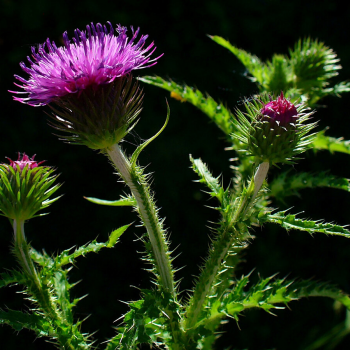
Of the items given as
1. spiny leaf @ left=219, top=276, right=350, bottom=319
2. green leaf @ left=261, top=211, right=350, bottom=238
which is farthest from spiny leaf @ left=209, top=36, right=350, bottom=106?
spiny leaf @ left=219, top=276, right=350, bottom=319

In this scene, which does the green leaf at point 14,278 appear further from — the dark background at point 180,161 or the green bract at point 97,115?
A: the dark background at point 180,161

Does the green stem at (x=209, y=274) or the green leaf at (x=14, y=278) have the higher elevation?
the green leaf at (x=14, y=278)

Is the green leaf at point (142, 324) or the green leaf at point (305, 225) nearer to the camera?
the green leaf at point (142, 324)

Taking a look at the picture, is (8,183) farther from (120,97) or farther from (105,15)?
(105,15)

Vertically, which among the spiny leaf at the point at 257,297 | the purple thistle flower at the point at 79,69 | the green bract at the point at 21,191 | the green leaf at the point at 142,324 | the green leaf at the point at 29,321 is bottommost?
the spiny leaf at the point at 257,297

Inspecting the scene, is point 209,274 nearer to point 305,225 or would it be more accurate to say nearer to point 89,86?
point 305,225

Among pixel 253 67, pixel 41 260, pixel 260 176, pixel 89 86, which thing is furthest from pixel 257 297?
pixel 253 67

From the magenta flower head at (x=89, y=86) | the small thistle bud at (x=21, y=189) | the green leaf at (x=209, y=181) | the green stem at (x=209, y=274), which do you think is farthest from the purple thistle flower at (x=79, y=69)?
the green stem at (x=209, y=274)

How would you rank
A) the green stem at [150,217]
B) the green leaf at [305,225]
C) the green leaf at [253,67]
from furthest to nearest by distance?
the green leaf at [253,67], the green stem at [150,217], the green leaf at [305,225]

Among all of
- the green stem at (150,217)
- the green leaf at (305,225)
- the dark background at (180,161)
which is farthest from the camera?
the dark background at (180,161)
